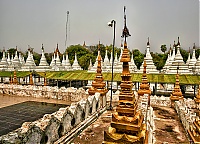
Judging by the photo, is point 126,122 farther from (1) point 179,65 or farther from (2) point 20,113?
(1) point 179,65

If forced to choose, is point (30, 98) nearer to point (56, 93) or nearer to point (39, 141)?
point (56, 93)

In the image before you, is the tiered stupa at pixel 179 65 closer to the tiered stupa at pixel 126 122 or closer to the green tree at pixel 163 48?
the tiered stupa at pixel 126 122

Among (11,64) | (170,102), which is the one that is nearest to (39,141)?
(170,102)

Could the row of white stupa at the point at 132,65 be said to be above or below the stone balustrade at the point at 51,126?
above

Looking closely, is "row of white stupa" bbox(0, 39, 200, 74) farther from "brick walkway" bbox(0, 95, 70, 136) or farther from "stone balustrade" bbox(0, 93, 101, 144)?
"stone balustrade" bbox(0, 93, 101, 144)

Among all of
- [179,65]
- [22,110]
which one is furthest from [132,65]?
[22,110]

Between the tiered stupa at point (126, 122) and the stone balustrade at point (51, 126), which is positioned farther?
the stone balustrade at point (51, 126)

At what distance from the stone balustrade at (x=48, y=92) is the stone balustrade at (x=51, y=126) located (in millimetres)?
5958

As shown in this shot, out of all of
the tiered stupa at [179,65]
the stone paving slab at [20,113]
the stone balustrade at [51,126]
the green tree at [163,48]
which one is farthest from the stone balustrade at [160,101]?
the green tree at [163,48]

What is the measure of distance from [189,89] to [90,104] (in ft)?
64.8

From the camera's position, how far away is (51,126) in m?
6.35

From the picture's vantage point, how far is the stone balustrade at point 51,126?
16.3 feet

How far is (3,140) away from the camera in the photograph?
14.8 feet

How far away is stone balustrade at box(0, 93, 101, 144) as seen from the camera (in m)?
4.96
